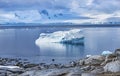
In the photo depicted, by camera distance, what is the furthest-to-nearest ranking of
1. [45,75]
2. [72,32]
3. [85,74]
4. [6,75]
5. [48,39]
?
[48,39], [72,32], [6,75], [45,75], [85,74]

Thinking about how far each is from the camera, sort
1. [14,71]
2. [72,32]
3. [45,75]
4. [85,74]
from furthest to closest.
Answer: [72,32] < [14,71] < [45,75] < [85,74]

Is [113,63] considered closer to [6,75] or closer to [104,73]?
Answer: [104,73]

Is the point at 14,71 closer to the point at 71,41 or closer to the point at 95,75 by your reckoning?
the point at 95,75

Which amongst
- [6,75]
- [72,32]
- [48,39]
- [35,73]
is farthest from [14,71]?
[48,39]

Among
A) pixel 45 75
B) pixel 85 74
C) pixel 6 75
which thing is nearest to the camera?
pixel 85 74

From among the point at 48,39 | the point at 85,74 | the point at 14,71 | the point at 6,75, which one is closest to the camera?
the point at 85,74

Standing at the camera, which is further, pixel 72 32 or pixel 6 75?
pixel 72 32

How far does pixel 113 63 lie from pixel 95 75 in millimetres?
1440

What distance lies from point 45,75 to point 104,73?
8.10 feet

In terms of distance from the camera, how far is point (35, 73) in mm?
20219

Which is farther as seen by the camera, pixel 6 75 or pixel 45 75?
pixel 6 75

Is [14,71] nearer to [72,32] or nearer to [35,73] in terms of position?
[35,73]

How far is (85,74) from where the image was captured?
59.2 ft

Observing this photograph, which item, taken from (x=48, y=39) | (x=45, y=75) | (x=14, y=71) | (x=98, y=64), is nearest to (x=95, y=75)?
(x=45, y=75)
